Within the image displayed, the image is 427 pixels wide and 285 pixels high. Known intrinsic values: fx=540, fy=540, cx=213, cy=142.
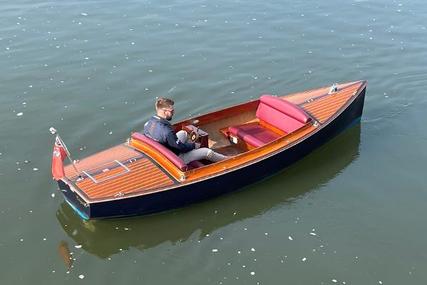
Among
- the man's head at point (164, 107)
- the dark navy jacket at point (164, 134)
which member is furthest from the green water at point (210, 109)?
the man's head at point (164, 107)

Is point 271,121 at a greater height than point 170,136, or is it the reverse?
point 170,136

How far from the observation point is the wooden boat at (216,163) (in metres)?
9.48

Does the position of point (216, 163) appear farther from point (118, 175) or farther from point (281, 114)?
point (281, 114)

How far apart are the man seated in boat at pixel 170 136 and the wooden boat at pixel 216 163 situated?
0.15 m

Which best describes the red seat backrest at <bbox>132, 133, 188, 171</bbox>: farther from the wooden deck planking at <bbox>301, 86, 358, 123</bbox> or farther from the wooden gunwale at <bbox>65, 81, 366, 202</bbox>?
the wooden deck planking at <bbox>301, 86, 358, 123</bbox>

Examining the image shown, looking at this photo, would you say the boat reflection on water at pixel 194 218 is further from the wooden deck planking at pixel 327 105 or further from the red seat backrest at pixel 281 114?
the wooden deck planking at pixel 327 105

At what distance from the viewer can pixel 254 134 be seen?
461 inches

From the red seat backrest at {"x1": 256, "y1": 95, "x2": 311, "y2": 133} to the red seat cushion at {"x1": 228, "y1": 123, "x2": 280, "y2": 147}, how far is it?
22 centimetres

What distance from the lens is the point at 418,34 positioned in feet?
57.8

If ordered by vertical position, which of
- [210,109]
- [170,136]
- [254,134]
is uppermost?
[170,136]

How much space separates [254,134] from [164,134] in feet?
8.30

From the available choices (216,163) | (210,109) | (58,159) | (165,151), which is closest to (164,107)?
(165,151)

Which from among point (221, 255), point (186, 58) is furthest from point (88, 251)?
point (186, 58)

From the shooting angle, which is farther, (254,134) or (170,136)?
(254,134)
